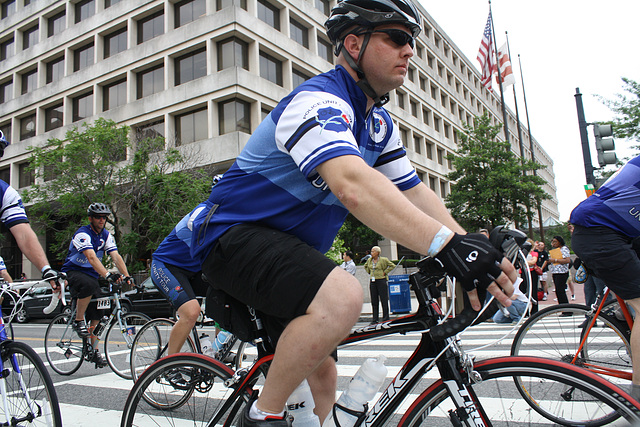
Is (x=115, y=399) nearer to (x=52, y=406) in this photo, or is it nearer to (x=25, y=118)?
(x=52, y=406)

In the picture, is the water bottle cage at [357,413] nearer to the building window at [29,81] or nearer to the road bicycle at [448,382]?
the road bicycle at [448,382]

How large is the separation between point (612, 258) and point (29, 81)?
44.2 m

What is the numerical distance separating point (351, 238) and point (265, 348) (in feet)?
105

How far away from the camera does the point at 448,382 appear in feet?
5.57

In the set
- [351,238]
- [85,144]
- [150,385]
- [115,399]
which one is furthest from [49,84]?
[150,385]

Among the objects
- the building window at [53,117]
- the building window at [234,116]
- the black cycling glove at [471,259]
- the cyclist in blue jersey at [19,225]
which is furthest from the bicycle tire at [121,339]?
the building window at [53,117]

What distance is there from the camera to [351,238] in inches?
1331

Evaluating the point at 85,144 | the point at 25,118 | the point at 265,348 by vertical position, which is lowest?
the point at 265,348

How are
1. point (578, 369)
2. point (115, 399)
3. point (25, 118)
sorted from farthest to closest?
point (25, 118)
point (115, 399)
point (578, 369)

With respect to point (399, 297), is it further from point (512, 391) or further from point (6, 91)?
point (6, 91)

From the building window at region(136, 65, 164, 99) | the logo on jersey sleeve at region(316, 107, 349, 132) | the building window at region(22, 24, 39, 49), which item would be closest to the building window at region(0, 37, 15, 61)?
the building window at region(22, 24, 39, 49)

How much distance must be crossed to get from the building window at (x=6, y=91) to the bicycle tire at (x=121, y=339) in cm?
4068

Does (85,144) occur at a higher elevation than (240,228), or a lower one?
higher

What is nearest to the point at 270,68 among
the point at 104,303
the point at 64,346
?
the point at 104,303
